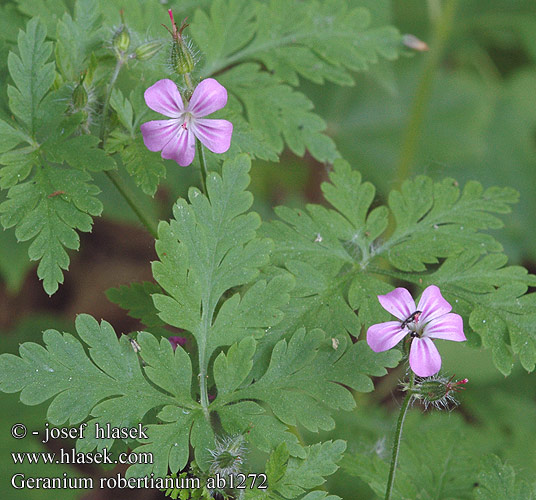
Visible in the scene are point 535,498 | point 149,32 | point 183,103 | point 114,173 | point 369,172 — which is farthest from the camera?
point 369,172

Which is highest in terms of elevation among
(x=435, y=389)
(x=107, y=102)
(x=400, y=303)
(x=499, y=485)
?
(x=107, y=102)

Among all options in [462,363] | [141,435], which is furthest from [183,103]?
[462,363]

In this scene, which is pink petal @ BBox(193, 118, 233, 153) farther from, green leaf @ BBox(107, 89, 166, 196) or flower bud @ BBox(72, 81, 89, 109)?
flower bud @ BBox(72, 81, 89, 109)

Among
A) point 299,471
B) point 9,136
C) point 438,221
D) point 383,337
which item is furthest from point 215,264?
point 438,221

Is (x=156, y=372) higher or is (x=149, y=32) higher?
(x=149, y=32)

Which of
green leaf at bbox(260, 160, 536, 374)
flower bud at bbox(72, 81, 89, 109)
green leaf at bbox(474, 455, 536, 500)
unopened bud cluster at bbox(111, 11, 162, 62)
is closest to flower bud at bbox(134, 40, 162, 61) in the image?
unopened bud cluster at bbox(111, 11, 162, 62)

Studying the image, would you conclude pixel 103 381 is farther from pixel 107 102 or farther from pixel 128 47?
pixel 128 47

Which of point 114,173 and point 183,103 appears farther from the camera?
point 114,173

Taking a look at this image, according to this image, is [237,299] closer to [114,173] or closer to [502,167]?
[114,173]
